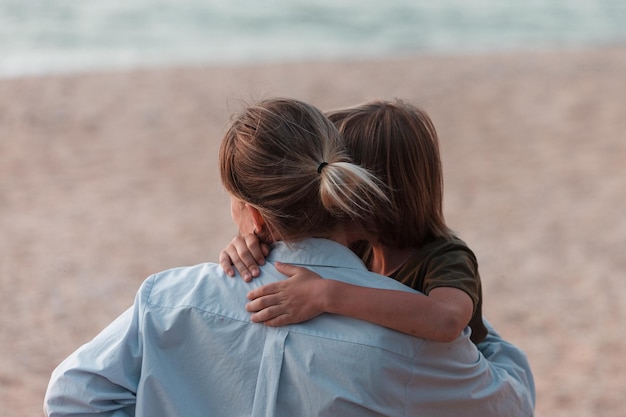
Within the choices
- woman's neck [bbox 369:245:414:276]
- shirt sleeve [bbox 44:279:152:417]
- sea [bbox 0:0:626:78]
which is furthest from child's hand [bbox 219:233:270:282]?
sea [bbox 0:0:626:78]

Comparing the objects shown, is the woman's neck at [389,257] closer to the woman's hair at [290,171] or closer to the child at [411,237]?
the child at [411,237]

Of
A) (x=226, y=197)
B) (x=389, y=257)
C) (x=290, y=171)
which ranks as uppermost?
(x=290, y=171)

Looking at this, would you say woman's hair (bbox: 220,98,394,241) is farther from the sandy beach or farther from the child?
the sandy beach

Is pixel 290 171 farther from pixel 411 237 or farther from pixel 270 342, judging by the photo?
pixel 411 237

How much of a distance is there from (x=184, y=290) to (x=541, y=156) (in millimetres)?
7231

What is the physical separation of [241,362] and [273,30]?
17.8 meters

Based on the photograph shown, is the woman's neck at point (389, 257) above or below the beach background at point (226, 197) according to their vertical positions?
above

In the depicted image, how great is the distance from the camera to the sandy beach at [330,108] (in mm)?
4871

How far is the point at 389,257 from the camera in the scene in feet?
7.10

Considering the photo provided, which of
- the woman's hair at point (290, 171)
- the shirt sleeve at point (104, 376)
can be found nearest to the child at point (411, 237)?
the woman's hair at point (290, 171)

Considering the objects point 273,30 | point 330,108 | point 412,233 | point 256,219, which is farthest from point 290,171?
point 273,30

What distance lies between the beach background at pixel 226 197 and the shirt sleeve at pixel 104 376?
600 mm

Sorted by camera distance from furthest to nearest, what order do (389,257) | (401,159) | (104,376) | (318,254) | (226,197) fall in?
1. (226,197)
2. (389,257)
3. (401,159)
4. (318,254)
5. (104,376)

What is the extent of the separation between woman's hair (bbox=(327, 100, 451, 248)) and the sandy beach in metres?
0.31
